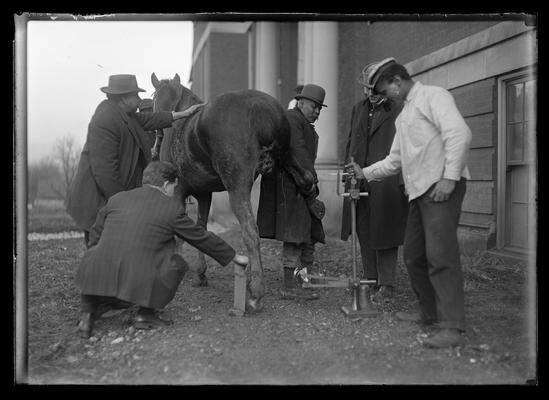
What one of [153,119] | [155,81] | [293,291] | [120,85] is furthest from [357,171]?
[155,81]

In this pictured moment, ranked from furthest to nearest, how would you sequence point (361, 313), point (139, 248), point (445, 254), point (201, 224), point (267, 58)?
point (267, 58) → point (201, 224) → point (361, 313) → point (139, 248) → point (445, 254)

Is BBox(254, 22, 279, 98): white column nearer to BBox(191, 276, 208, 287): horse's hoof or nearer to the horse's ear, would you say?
the horse's ear

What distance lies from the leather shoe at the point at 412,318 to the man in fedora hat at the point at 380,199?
50 cm

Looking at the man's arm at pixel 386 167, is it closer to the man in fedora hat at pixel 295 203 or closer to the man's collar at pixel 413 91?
the man's collar at pixel 413 91

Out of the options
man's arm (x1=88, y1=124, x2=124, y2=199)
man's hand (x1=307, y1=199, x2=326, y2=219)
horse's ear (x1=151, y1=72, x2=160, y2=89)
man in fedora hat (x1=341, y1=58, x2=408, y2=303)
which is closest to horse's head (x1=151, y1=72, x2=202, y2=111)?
horse's ear (x1=151, y1=72, x2=160, y2=89)

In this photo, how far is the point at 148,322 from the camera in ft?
14.2

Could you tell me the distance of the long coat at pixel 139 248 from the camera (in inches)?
162

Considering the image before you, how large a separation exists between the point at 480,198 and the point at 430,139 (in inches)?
113

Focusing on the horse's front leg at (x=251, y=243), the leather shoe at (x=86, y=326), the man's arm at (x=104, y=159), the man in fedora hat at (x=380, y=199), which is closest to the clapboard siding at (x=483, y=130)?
the man in fedora hat at (x=380, y=199)

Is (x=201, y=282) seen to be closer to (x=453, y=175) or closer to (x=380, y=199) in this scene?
(x=380, y=199)

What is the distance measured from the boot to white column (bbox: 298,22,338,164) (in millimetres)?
4211

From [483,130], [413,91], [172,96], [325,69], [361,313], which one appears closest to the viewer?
[413,91]

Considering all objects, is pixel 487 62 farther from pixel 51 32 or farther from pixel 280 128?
pixel 51 32

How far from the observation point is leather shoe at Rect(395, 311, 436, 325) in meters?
4.26
